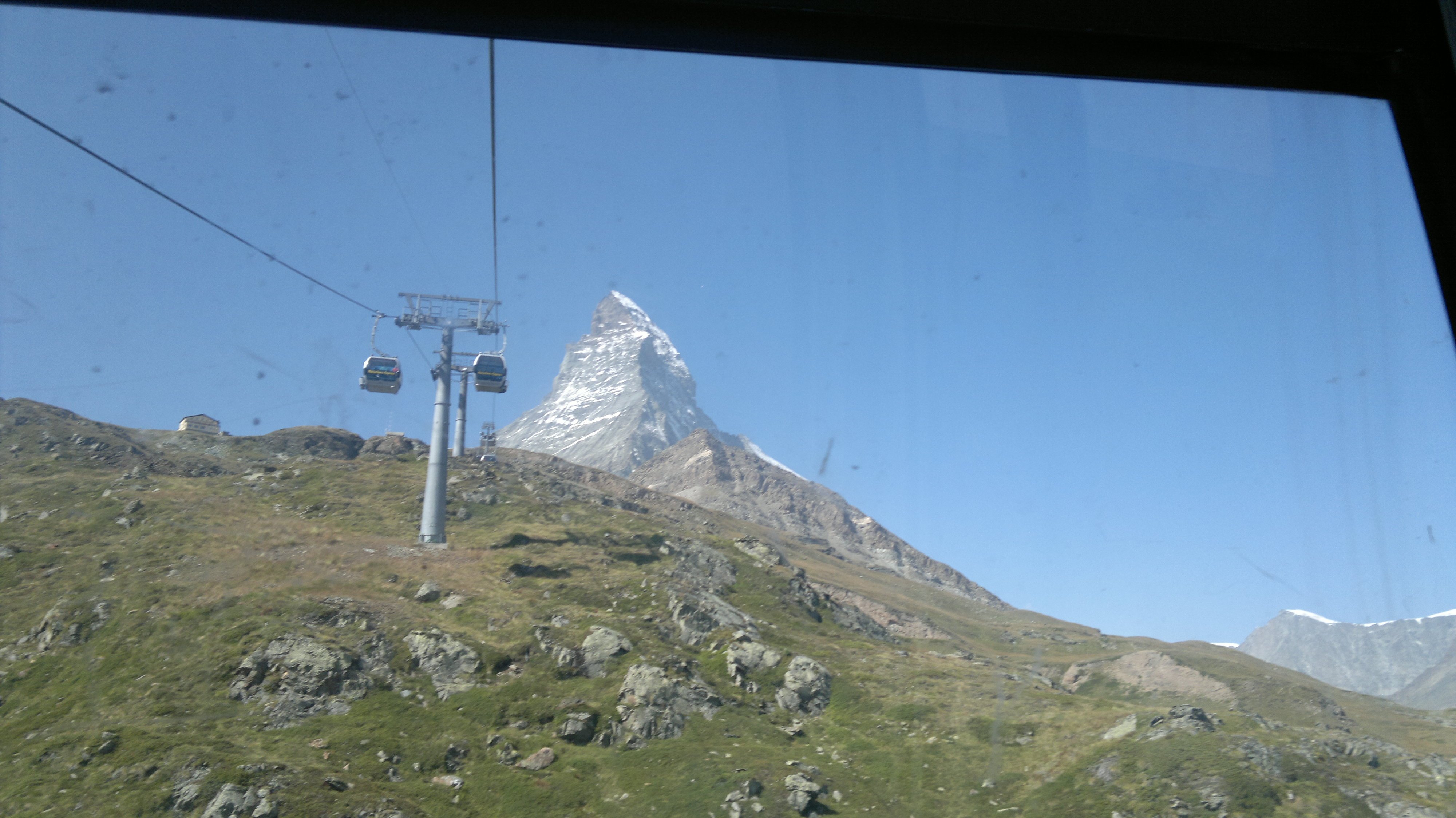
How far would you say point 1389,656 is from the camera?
39.3 feet

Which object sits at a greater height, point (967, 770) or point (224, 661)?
point (224, 661)

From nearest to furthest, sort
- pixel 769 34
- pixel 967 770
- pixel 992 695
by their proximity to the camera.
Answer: pixel 769 34, pixel 967 770, pixel 992 695

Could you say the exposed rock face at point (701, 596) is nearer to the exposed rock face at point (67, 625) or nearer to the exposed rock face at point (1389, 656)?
the exposed rock face at point (67, 625)

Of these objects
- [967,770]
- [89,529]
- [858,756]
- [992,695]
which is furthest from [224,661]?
[992,695]

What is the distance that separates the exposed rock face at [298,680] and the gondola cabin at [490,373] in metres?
25.8

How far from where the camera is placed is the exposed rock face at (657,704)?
151 feet

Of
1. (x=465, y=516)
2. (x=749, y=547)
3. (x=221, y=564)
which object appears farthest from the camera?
(x=749, y=547)

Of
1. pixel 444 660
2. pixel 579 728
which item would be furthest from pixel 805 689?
pixel 444 660

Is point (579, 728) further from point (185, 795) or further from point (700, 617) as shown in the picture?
point (700, 617)

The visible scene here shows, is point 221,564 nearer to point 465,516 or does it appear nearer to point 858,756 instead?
point 465,516

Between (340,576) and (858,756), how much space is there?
137ft

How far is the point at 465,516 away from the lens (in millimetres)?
93250

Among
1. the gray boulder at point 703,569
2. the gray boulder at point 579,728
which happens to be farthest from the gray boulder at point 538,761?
the gray boulder at point 703,569

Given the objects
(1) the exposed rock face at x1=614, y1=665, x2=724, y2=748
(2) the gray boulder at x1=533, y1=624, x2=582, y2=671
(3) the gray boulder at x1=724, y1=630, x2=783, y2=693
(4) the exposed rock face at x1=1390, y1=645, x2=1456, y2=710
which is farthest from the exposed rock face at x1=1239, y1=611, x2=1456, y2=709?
(2) the gray boulder at x1=533, y1=624, x2=582, y2=671
